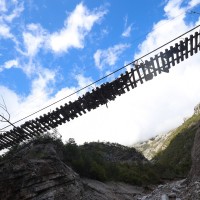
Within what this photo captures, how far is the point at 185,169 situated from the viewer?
38.6m

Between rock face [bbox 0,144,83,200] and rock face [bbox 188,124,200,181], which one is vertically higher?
rock face [bbox 0,144,83,200]

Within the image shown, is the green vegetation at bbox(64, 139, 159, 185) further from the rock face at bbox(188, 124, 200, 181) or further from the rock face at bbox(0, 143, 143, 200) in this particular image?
the rock face at bbox(188, 124, 200, 181)

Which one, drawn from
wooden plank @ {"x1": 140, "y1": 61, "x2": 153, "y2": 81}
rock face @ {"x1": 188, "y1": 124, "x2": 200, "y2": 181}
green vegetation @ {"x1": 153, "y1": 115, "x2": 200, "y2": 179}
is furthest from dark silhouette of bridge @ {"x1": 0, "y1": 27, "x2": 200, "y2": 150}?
green vegetation @ {"x1": 153, "y1": 115, "x2": 200, "y2": 179}

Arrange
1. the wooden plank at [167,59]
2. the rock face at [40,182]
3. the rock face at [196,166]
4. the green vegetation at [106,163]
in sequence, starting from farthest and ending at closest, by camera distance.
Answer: the green vegetation at [106,163], the rock face at [196,166], the rock face at [40,182], the wooden plank at [167,59]

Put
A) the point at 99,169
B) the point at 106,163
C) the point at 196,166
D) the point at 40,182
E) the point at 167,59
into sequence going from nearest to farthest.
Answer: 1. the point at 167,59
2. the point at 40,182
3. the point at 196,166
4. the point at 99,169
5. the point at 106,163

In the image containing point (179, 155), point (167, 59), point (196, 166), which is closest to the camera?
point (167, 59)

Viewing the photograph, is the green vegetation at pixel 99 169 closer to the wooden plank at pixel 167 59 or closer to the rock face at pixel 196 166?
the rock face at pixel 196 166

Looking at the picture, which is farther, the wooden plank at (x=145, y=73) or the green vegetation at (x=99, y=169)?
the green vegetation at (x=99, y=169)

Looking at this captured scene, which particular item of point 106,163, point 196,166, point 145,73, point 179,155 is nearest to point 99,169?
point 106,163

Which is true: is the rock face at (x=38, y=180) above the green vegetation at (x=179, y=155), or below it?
below

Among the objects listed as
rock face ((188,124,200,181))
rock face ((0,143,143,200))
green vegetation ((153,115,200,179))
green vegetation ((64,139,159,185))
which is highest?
green vegetation ((153,115,200,179))

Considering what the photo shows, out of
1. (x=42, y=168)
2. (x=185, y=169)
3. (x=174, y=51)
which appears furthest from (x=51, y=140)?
(x=185, y=169)

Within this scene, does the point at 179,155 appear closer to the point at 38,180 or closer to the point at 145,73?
the point at 38,180

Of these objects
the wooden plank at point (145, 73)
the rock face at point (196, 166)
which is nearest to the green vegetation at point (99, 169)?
the rock face at point (196, 166)
